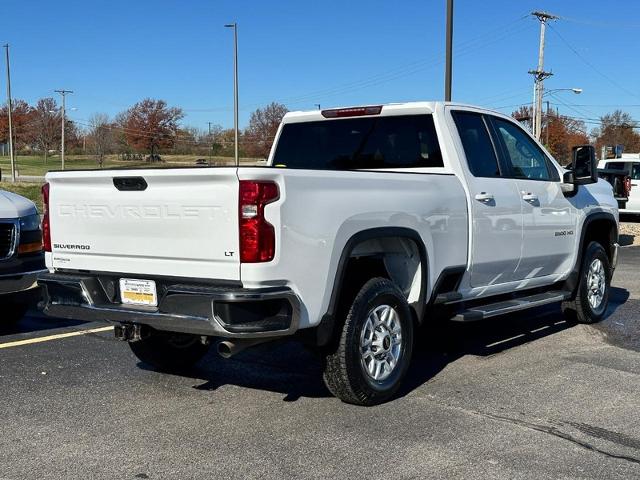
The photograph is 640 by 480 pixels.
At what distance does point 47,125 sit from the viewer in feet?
259

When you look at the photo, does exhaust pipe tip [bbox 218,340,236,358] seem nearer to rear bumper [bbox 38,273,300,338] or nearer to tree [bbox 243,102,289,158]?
rear bumper [bbox 38,273,300,338]

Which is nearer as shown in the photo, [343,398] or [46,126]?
[343,398]

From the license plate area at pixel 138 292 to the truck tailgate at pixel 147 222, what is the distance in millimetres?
57

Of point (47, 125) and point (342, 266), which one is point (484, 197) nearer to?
point (342, 266)

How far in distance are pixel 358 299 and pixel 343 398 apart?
67 centimetres

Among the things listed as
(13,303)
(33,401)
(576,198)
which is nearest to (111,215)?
(33,401)

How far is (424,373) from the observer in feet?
18.8

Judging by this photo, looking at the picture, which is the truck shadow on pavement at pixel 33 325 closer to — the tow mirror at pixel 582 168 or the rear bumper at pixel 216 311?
the rear bumper at pixel 216 311

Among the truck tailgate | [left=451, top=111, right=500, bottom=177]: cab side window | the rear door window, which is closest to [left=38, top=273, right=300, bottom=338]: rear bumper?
the truck tailgate

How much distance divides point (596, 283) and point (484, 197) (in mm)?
2669

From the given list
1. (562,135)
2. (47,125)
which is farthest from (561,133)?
(47,125)

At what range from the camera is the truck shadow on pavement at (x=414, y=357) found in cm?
539

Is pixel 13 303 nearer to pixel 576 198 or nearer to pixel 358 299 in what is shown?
pixel 358 299

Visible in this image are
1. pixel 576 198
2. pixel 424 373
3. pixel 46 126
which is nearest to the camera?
pixel 424 373
